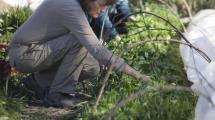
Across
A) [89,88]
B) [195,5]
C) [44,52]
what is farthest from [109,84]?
[195,5]

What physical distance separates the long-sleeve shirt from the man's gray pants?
→ 57mm

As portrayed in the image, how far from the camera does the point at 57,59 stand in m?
4.77

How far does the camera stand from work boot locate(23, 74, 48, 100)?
195 inches

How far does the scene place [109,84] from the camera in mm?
4816

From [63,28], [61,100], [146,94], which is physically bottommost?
[61,100]

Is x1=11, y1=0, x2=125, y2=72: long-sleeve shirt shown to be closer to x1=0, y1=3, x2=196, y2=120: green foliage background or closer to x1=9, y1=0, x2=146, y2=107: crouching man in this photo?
x1=9, y1=0, x2=146, y2=107: crouching man

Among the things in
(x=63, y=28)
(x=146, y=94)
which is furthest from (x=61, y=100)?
(x=146, y=94)

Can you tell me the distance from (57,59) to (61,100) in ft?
1.02

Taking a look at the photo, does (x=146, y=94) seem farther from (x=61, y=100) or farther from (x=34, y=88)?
(x=34, y=88)

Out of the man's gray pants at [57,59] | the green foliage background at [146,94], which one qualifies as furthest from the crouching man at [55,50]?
the green foliage background at [146,94]

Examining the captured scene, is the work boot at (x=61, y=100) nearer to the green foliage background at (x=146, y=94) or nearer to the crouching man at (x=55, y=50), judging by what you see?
the crouching man at (x=55, y=50)

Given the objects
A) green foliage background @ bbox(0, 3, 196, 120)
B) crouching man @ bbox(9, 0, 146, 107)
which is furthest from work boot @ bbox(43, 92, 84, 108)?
green foliage background @ bbox(0, 3, 196, 120)

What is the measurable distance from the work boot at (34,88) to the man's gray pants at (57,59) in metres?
0.15

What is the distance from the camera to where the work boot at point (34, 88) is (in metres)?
4.96
